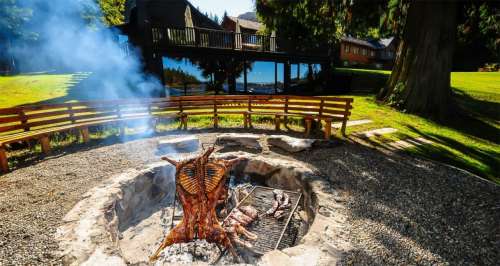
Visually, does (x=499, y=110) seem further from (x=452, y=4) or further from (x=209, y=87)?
(x=209, y=87)

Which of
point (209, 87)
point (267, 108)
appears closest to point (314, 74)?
point (209, 87)

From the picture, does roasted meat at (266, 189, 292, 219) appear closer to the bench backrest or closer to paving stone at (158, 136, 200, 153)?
paving stone at (158, 136, 200, 153)

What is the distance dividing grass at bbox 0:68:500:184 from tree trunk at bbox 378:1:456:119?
737mm

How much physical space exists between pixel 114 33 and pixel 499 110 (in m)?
22.6

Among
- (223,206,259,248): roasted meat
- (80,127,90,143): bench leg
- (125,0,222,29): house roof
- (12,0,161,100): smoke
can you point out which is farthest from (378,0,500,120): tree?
(125,0,222,29): house roof

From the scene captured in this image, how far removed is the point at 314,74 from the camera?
2303cm

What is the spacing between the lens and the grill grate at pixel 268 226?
4086 mm

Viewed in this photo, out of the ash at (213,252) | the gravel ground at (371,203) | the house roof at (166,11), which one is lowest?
the ash at (213,252)

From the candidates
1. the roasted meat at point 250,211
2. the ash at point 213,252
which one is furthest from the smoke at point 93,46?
the ash at point 213,252

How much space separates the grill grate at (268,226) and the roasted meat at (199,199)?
1.88 ft

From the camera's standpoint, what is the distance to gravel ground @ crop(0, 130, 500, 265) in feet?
11.0

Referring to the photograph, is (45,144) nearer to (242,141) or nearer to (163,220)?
(163,220)

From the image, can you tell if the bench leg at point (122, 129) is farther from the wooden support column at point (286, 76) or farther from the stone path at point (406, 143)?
the wooden support column at point (286, 76)

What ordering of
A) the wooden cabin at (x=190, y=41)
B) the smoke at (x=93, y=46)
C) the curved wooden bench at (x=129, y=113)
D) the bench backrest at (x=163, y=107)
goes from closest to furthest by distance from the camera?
the curved wooden bench at (x=129, y=113)
the bench backrest at (x=163, y=107)
the wooden cabin at (x=190, y=41)
the smoke at (x=93, y=46)
